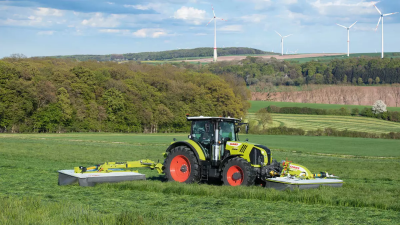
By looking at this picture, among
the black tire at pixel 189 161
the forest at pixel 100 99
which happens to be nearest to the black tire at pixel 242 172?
the black tire at pixel 189 161

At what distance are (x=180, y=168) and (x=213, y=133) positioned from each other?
5.14 feet

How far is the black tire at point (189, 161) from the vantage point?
14.2m

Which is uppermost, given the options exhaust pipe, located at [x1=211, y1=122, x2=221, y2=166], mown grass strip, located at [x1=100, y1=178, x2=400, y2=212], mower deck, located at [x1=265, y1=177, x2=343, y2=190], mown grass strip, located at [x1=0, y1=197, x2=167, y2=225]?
exhaust pipe, located at [x1=211, y1=122, x2=221, y2=166]

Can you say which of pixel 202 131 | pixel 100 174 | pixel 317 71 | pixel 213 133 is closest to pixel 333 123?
pixel 317 71

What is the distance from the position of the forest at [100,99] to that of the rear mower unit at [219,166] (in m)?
55.7

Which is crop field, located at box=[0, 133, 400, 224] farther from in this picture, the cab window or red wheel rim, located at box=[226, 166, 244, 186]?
the cab window

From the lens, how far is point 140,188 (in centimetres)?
1355

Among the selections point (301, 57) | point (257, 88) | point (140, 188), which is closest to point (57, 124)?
point (140, 188)

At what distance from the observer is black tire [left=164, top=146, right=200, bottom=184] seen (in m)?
14.2

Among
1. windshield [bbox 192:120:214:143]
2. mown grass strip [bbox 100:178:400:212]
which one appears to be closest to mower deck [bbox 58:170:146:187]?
mown grass strip [bbox 100:178:400:212]

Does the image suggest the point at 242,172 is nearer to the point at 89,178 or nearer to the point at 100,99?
the point at 89,178

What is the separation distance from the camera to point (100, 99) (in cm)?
7456

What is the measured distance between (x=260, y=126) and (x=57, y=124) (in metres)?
36.3

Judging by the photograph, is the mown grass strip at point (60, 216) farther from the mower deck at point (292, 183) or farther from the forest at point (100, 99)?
the forest at point (100, 99)
